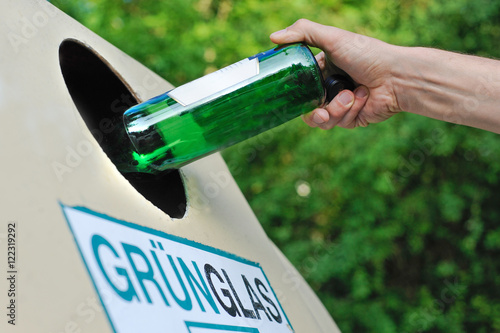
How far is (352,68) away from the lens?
3.04 ft

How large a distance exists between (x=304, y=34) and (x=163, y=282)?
51 cm

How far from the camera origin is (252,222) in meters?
0.94

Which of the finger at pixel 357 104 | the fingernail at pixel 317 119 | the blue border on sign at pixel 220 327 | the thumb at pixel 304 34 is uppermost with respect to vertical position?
the thumb at pixel 304 34

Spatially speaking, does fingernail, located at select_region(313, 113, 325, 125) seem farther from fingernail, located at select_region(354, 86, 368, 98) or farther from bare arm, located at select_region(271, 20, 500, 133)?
fingernail, located at select_region(354, 86, 368, 98)

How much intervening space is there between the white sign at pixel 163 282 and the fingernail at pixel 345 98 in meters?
0.37

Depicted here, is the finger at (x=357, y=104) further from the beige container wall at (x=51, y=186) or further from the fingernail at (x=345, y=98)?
the beige container wall at (x=51, y=186)

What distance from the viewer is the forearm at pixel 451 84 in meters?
0.94

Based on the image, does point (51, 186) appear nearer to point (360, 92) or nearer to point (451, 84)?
point (360, 92)

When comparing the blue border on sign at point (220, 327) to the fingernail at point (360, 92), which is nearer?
the blue border on sign at point (220, 327)

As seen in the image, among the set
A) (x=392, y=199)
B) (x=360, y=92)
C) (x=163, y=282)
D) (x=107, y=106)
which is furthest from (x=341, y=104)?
(x=392, y=199)

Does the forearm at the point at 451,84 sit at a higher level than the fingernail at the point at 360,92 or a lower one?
lower

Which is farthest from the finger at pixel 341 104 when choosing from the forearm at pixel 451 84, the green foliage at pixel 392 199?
the green foliage at pixel 392 199

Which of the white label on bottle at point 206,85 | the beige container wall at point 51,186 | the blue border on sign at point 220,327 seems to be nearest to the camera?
the beige container wall at point 51,186

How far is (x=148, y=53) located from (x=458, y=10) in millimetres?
1469
